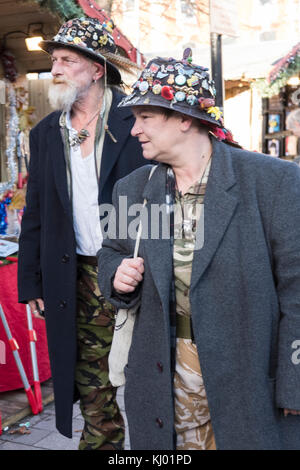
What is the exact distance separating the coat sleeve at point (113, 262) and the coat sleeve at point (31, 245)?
0.83m

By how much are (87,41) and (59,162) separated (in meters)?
0.63

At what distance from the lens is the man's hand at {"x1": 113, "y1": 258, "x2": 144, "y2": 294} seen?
200 cm

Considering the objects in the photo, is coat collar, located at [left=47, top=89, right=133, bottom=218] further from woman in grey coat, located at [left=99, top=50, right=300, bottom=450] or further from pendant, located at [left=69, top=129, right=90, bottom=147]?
woman in grey coat, located at [left=99, top=50, right=300, bottom=450]

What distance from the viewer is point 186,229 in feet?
6.64

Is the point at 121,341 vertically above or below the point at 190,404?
above

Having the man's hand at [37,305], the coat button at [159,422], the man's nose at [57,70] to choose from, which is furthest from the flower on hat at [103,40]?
the coat button at [159,422]

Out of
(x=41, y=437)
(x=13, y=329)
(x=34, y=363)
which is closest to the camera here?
(x=41, y=437)

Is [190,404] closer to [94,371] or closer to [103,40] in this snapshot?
[94,371]

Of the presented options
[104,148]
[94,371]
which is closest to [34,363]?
[94,371]

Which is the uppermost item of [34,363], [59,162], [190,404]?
[59,162]

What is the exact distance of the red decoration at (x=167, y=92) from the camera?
1917 mm

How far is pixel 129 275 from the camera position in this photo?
2.00 meters

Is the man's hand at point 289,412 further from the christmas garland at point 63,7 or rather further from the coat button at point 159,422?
the christmas garland at point 63,7

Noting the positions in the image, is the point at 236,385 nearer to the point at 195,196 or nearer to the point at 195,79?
the point at 195,196
